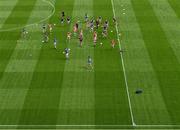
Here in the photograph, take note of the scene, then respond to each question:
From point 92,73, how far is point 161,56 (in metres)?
11.2

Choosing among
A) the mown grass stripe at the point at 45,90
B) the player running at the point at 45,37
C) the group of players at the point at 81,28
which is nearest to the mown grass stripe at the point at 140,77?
the group of players at the point at 81,28

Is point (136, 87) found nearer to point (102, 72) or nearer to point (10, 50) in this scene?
point (102, 72)

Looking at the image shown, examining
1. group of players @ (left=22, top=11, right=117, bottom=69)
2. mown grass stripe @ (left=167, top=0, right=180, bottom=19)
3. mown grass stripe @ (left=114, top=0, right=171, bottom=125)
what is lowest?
mown grass stripe @ (left=167, top=0, right=180, bottom=19)

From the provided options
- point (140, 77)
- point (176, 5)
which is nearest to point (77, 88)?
point (140, 77)

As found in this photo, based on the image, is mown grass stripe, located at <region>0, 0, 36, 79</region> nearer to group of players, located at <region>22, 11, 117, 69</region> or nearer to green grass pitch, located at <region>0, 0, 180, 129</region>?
green grass pitch, located at <region>0, 0, 180, 129</region>

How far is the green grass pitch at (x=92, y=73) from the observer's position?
45.0m

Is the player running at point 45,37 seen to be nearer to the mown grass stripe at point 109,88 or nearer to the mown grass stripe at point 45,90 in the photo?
the mown grass stripe at point 45,90

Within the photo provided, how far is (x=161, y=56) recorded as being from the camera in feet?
194

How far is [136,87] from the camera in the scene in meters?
50.9

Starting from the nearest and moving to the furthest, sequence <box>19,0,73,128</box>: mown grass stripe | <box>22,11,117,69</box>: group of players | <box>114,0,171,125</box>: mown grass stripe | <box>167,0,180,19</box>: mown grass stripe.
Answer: <box>19,0,73,128</box>: mown grass stripe → <box>114,0,171,125</box>: mown grass stripe → <box>22,11,117,69</box>: group of players → <box>167,0,180,19</box>: mown grass stripe

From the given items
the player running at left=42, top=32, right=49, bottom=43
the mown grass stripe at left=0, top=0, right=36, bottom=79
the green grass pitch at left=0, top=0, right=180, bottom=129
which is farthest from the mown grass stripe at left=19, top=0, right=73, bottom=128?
the mown grass stripe at left=0, top=0, right=36, bottom=79

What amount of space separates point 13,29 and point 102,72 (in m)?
21.5

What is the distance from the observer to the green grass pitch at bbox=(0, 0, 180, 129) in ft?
148

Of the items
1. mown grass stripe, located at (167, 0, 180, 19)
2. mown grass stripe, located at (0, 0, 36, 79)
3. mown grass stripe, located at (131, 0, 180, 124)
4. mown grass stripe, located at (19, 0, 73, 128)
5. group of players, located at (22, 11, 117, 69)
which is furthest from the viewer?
mown grass stripe, located at (167, 0, 180, 19)
